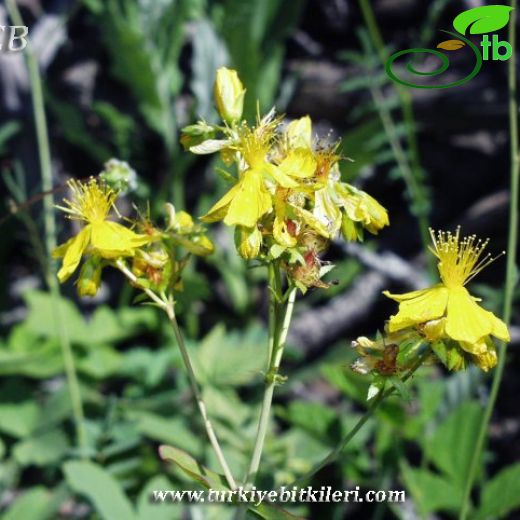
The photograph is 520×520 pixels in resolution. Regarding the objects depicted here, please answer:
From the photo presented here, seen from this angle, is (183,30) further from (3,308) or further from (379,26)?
(3,308)

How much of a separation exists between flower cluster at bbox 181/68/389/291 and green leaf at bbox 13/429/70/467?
4.49ft

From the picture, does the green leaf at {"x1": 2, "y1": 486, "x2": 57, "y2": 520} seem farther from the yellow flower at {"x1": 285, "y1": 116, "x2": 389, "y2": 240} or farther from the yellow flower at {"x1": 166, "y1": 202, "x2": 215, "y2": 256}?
the yellow flower at {"x1": 285, "y1": 116, "x2": 389, "y2": 240}

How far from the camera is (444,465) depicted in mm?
2318

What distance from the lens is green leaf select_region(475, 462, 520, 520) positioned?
221 cm

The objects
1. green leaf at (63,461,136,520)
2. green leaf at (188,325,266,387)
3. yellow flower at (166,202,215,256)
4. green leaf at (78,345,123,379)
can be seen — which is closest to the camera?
yellow flower at (166,202,215,256)

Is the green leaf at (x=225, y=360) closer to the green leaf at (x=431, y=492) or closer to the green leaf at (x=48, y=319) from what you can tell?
the green leaf at (x=48, y=319)

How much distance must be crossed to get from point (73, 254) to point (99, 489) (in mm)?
886

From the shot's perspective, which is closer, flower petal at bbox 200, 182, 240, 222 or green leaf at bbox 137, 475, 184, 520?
flower petal at bbox 200, 182, 240, 222

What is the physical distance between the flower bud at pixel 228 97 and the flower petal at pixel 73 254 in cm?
31

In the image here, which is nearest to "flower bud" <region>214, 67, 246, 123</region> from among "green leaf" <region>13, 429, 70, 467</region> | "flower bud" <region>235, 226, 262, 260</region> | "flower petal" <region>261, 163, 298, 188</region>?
"flower petal" <region>261, 163, 298, 188</region>

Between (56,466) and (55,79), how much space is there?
195cm

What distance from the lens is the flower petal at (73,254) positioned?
138cm

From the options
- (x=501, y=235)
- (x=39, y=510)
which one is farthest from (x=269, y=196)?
(x=501, y=235)

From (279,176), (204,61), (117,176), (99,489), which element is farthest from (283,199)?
(204,61)
